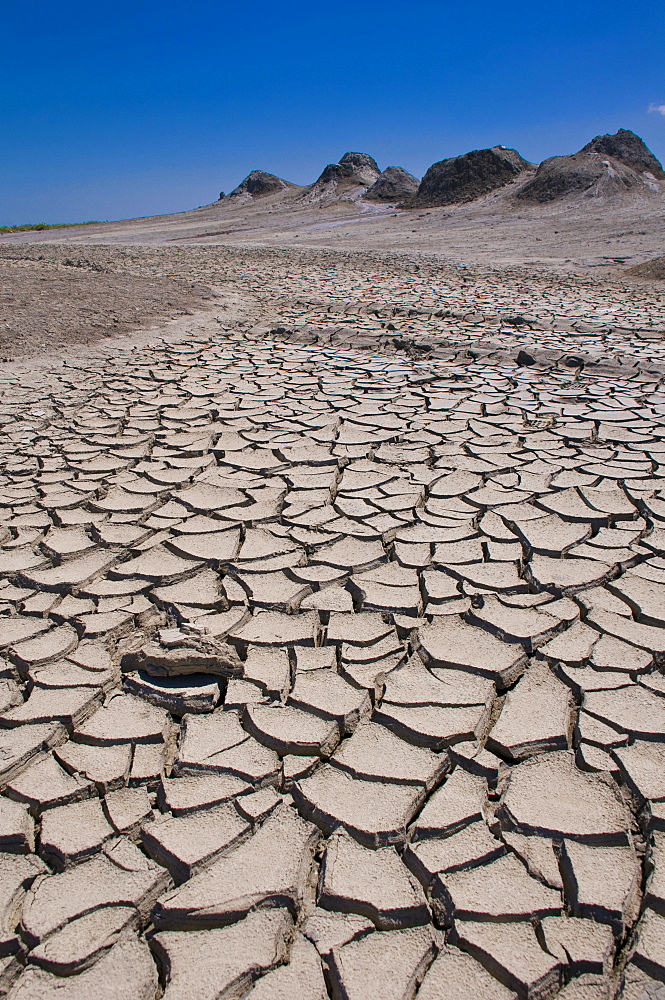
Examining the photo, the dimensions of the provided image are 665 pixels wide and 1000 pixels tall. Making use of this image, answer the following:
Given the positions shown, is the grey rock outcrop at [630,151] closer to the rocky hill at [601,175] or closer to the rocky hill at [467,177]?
the rocky hill at [601,175]

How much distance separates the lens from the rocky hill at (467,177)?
20.4 m

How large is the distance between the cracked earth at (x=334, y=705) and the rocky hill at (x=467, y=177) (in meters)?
19.3

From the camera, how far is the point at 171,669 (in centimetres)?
165

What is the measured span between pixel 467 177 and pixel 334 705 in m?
22.4

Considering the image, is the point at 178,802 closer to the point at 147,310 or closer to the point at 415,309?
the point at 415,309

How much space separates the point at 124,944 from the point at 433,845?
0.56 meters

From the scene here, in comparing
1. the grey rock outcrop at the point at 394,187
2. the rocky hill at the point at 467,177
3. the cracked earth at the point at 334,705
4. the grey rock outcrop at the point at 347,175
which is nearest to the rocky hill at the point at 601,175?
the rocky hill at the point at 467,177

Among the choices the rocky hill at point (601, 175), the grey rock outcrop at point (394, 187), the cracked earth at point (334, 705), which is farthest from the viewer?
the grey rock outcrop at point (394, 187)

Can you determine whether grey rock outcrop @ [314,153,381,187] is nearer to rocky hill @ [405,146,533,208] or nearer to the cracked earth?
rocky hill @ [405,146,533,208]

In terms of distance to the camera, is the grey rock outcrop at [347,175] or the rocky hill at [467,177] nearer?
the rocky hill at [467,177]

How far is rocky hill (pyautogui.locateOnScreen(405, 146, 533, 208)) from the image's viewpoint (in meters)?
20.4

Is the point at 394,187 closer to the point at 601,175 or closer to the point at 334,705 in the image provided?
the point at 601,175

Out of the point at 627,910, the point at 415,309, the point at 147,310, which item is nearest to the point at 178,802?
the point at 627,910

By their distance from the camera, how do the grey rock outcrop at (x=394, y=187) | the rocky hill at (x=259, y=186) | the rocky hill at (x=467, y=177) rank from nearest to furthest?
the rocky hill at (x=467, y=177) < the grey rock outcrop at (x=394, y=187) < the rocky hill at (x=259, y=186)
